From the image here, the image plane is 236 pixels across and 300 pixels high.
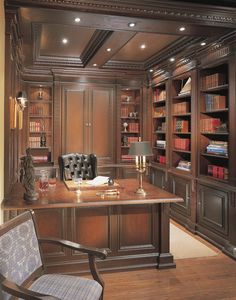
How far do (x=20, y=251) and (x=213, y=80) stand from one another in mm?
3435

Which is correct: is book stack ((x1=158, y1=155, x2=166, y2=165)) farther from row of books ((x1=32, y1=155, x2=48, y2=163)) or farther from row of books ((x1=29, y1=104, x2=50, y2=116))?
row of books ((x1=29, y1=104, x2=50, y2=116))

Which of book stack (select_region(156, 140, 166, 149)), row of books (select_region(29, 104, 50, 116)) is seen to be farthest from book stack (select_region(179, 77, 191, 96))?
row of books (select_region(29, 104, 50, 116))

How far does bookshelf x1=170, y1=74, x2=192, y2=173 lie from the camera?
514 centimetres

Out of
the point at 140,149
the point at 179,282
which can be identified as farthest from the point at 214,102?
the point at 179,282

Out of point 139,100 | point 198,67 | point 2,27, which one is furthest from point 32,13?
point 139,100

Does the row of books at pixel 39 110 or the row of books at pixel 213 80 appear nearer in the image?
the row of books at pixel 213 80

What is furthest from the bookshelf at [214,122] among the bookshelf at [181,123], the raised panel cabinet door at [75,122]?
the raised panel cabinet door at [75,122]

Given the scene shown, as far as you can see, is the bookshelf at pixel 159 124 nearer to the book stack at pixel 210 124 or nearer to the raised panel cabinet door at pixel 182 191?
the raised panel cabinet door at pixel 182 191

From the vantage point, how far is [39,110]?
6379 millimetres

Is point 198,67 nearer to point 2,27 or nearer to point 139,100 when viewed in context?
point 139,100

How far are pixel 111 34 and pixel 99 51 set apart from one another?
0.82 m

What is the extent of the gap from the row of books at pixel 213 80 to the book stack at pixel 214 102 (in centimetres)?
15

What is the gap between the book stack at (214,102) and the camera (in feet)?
14.1

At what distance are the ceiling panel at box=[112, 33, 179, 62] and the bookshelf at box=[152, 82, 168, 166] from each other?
0.74 metres
